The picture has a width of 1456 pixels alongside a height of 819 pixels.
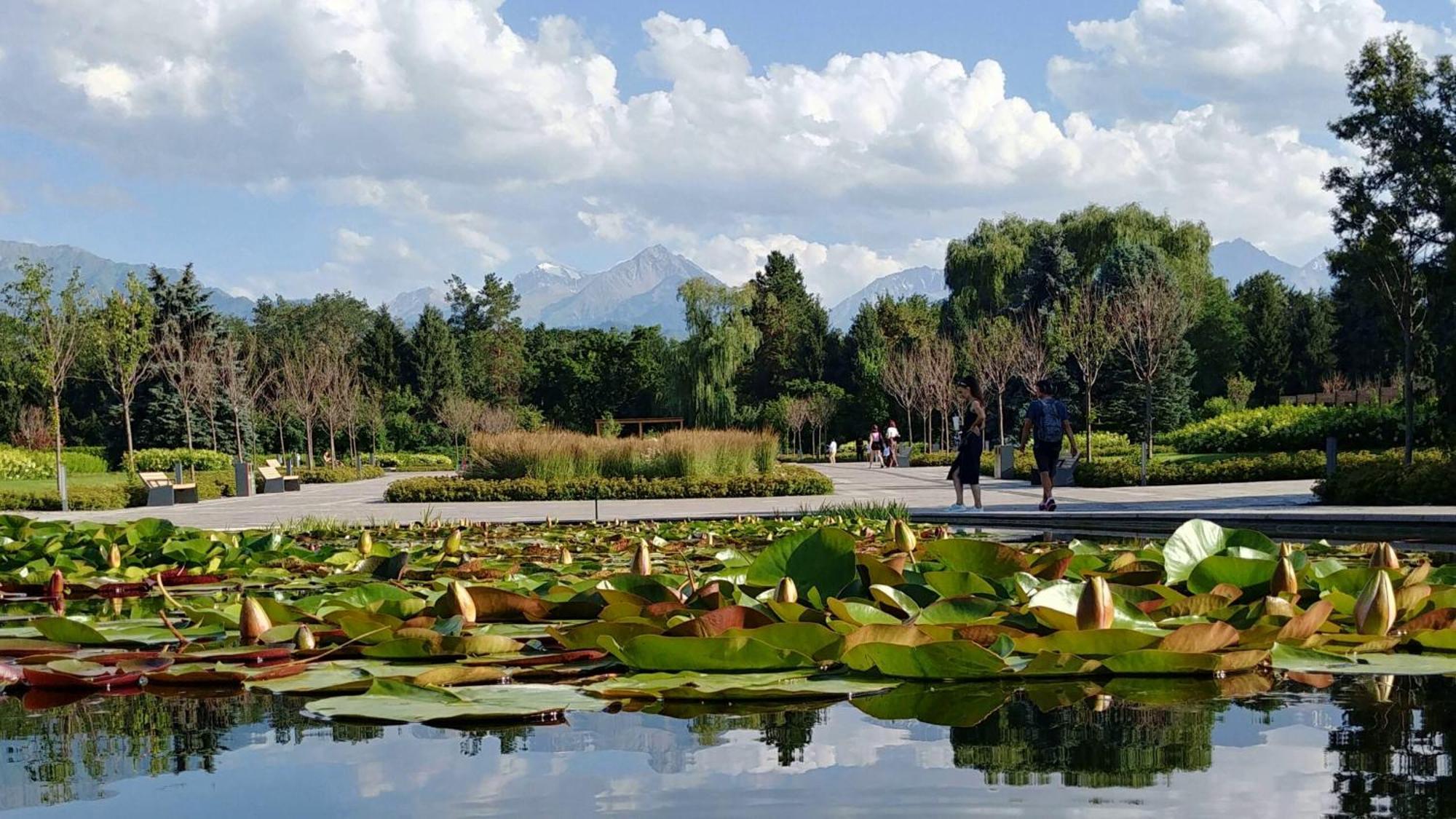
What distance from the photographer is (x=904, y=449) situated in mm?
39438

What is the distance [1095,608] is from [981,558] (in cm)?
83

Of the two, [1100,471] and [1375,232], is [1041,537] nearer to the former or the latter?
[1100,471]

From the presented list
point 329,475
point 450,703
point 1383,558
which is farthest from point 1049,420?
point 329,475

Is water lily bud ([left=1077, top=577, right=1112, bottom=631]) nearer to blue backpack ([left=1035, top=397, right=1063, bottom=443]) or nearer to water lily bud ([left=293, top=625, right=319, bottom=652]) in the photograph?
water lily bud ([left=293, top=625, right=319, bottom=652])

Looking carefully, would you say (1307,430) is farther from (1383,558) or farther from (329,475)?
(329,475)

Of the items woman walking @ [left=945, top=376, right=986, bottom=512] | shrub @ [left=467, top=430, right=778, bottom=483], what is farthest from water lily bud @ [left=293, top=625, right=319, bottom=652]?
shrub @ [left=467, top=430, right=778, bottom=483]

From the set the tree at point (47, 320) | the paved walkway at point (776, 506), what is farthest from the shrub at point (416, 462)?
the paved walkway at point (776, 506)

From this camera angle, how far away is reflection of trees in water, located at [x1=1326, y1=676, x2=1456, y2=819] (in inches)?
49.3

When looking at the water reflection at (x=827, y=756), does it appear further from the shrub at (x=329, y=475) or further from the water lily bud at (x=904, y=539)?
the shrub at (x=329, y=475)

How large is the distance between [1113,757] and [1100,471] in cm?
1988

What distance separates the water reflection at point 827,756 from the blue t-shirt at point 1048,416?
1101 centimetres

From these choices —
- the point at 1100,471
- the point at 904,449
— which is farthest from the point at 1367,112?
the point at 904,449

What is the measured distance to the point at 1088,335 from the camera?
30.7 metres

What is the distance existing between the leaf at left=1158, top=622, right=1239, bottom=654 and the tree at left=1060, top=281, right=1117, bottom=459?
934 inches
